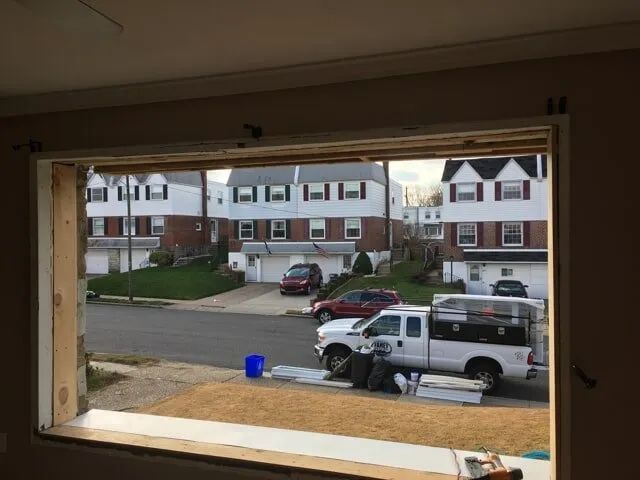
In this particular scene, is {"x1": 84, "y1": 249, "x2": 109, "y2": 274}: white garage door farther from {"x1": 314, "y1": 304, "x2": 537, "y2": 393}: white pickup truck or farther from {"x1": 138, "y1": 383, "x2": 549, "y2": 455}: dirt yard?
{"x1": 138, "y1": 383, "x2": 549, "y2": 455}: dirt yard

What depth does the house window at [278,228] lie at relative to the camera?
9.74 meters

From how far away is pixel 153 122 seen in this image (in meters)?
2.23

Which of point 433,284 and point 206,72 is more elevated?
point 206,72

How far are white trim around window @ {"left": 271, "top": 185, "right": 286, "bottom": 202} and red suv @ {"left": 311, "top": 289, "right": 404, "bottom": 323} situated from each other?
3.36m

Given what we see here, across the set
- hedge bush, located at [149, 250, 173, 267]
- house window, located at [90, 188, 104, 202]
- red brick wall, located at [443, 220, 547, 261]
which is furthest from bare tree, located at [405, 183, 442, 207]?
house window, located at [90, 188, 104, 202]

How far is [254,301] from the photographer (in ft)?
29.2

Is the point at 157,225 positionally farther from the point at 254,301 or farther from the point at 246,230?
the point at 254,301

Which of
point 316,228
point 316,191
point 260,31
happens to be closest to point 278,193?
point 316,191

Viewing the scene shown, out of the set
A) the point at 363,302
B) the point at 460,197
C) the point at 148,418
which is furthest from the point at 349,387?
the point at 148,418

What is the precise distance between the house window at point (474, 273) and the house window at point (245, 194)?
6.58m

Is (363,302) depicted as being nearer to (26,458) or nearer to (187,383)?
(187,383)

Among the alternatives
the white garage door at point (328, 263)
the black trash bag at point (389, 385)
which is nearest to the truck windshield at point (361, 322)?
the black trash bag at point (389, 385)

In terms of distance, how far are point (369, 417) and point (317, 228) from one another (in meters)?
6.27

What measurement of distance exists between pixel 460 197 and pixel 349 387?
2.81m
